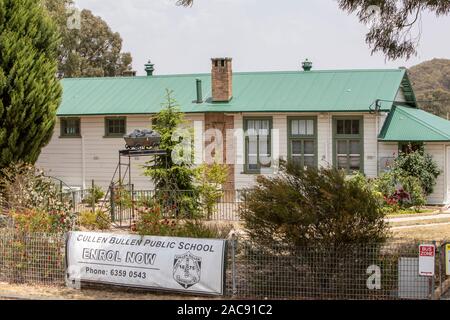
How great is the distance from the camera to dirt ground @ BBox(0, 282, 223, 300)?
524 inches

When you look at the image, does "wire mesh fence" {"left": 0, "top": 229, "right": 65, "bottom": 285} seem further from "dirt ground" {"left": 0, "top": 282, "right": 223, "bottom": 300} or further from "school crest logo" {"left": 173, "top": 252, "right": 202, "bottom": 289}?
"school crest logo" {"left": 173, "top": 252, "right": 202, "bottom": 289}

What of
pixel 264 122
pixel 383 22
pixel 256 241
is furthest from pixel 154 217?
pixel 264 122

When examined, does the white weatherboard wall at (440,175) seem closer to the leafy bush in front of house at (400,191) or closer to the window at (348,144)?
the leafy bush in front of house at (400,191)

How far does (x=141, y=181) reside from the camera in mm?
30562

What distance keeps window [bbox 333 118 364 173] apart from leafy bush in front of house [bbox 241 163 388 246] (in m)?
15.0

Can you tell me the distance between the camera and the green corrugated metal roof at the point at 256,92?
28.8 m

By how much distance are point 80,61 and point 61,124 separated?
28812mm

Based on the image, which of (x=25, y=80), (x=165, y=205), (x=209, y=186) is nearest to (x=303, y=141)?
(x=209, y=186)

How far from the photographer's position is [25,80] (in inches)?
842

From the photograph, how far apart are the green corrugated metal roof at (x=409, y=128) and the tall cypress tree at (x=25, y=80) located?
12292mm

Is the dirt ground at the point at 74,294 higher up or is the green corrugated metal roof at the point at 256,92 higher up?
the green corrugated metal roof at the point at 256,92

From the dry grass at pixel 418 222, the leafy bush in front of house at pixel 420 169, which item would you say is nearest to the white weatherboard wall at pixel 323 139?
the leafy bush in front of house at pixel 420 169

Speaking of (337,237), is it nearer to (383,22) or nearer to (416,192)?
(383,22)

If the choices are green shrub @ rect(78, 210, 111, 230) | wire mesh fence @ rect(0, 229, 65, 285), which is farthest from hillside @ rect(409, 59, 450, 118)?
wire mesh fence @ rect(0, 229, 65, 285)
